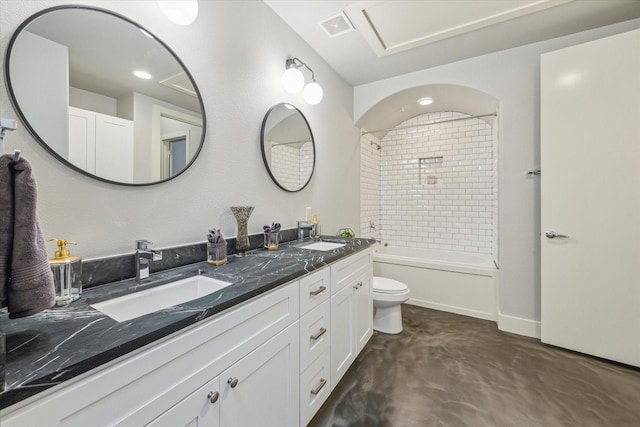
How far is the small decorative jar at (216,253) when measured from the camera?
133 cm

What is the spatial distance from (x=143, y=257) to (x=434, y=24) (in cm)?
259

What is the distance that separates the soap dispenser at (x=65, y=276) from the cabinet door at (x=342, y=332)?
1.13 metres

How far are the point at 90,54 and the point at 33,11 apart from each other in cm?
17

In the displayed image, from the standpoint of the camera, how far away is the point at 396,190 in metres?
4.10

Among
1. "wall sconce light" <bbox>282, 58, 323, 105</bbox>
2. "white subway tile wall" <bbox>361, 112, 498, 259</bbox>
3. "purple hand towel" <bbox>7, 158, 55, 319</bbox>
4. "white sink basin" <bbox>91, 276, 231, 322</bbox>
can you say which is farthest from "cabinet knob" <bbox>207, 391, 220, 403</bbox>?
"white subway tile wall" <bbox>361, 112, 498, 259</bbox>

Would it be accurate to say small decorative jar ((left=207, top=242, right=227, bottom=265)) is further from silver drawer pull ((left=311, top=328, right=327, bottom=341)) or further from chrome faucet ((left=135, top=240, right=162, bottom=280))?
silver drawer pull ((left=311, top=328, right=327, bottom=341))

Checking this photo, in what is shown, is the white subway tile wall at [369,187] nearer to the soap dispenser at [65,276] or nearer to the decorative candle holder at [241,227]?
the decorative candle holder at [241,227]

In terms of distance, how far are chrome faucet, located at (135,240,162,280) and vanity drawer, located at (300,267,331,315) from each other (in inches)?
25.2

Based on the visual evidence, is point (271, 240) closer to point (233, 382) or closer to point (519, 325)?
point (233, 382)

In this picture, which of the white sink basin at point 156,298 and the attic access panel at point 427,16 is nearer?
the white sink basin at point 156,298

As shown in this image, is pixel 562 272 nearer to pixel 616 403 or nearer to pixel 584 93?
pixel 616 403

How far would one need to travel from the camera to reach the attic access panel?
1.87m

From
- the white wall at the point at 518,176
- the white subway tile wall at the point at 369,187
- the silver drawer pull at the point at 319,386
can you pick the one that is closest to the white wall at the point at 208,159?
the silver drawer pull at the point at 319,386

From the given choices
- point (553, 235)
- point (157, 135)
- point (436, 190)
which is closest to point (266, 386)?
point (157, 135)
